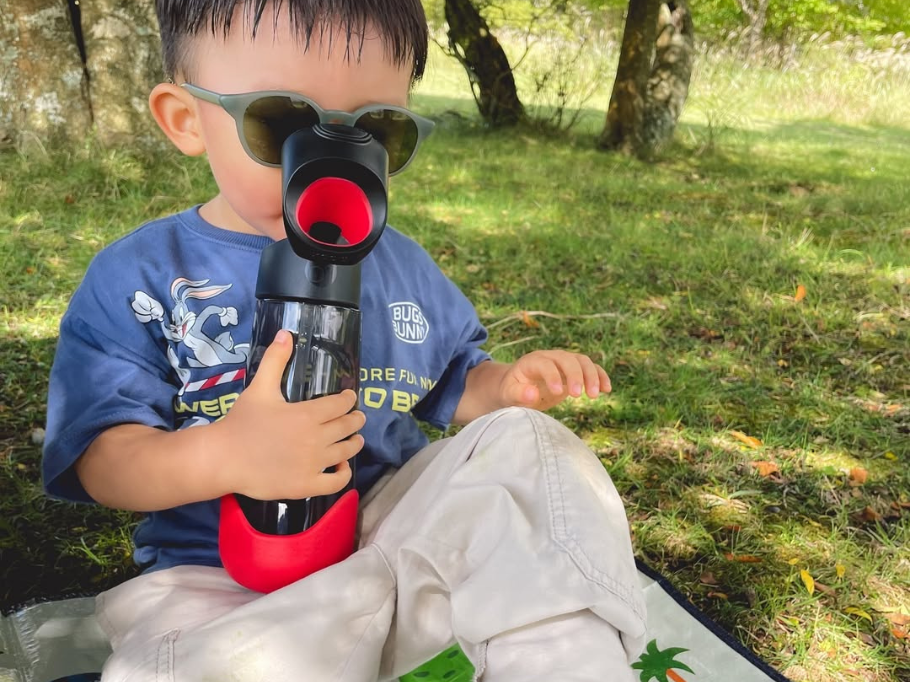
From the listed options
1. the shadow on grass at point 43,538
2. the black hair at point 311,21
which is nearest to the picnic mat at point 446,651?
the shadow on grass at point 43,538

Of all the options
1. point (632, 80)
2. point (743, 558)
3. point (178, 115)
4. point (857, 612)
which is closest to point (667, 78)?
point (632, 80)

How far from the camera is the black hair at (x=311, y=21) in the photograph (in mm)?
1015

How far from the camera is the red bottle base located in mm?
984

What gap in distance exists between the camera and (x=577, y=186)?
4750 mm

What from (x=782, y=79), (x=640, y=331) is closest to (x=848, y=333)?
(x=640, y=331)

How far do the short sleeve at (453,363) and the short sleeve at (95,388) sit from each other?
473mm

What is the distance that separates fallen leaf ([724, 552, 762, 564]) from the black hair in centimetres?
117

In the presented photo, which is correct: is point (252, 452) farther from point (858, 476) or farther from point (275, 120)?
point (858, 476)

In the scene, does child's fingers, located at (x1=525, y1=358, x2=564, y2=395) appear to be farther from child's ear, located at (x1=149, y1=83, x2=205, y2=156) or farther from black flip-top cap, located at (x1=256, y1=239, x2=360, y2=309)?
child's ear, located at (x1=149, y1=83, x2=205, y2=156)

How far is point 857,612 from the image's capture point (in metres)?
1.53

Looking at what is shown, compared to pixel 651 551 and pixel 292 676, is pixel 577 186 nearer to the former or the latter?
pixel 651 551

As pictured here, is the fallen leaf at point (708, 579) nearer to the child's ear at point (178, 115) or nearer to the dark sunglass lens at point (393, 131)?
the dark sunglass lens at point (393, 131)

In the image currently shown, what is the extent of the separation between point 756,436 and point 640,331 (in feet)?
2.13

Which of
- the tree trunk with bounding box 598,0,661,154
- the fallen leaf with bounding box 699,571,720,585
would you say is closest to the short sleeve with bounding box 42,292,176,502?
the fallen leaf with bounding box 699,571,720,585
